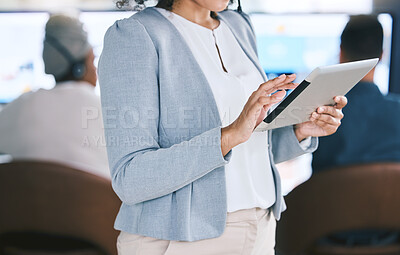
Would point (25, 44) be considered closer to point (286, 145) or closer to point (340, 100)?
point (286, 145)

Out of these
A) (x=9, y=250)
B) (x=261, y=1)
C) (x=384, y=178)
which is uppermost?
(x=261, y=1)

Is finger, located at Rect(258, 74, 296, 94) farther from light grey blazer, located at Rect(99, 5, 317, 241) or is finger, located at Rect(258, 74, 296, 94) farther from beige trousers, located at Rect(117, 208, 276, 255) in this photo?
beige trousers, located at Rect(117, 208, 276, 255)

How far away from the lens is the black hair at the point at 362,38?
1.66m

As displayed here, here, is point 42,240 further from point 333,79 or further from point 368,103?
point 368,103

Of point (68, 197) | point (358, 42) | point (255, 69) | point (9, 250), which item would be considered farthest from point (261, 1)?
point (9, 250)

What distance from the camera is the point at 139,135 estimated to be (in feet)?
2.53

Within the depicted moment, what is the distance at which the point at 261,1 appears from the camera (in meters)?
2.19

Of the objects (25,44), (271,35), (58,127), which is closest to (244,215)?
(58,127)

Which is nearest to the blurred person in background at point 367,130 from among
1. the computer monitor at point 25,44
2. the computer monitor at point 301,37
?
the computer monitor at point 301,37

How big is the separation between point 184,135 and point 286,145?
318 mm

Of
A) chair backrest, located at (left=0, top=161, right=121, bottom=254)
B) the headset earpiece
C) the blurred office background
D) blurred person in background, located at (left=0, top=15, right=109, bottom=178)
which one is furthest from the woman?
the blurred office background

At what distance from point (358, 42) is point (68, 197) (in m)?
1.20

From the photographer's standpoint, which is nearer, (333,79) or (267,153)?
(333,79)

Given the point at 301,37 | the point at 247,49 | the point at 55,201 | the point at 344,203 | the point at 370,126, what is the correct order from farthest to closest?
the point at 301,37 < the point at 370,126 < the point at 344,203 < the point at 55,201 < the point at 247,49
